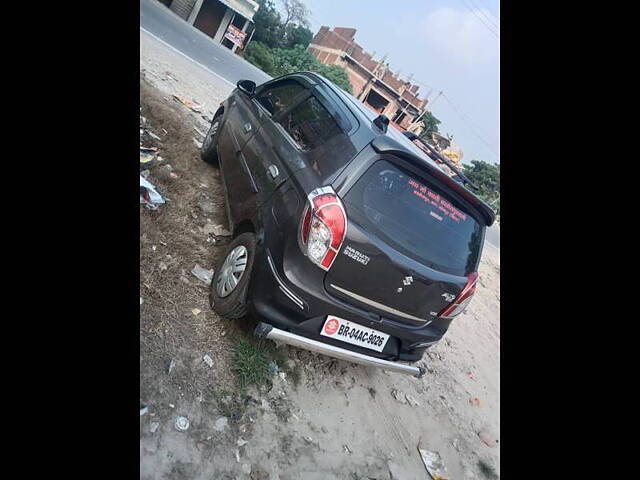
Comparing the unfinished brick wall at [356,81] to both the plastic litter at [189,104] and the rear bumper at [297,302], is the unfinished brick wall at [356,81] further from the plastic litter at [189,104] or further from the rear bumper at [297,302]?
the rear bumper at [297,302]

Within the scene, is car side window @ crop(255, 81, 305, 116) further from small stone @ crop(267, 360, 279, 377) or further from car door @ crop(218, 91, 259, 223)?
small stone @ crop(267, 360, 279, 377)

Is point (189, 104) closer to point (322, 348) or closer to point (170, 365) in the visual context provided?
point (170, 365)

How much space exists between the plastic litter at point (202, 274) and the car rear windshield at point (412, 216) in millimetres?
1503

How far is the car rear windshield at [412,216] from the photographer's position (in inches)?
86.3

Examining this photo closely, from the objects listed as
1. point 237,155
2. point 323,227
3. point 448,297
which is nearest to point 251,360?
point 323,227

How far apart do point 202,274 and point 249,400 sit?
1.15 meters

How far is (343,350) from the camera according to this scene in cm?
242

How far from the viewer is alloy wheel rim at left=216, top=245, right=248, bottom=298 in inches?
101

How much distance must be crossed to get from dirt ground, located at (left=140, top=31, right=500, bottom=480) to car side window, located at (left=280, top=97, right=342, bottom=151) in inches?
53.3

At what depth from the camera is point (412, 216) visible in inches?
91.6

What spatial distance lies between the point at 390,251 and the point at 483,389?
319 centimetres

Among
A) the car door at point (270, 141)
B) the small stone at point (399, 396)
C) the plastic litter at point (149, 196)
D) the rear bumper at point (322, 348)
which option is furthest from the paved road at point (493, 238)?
the plastic litter at point (149, 196)
